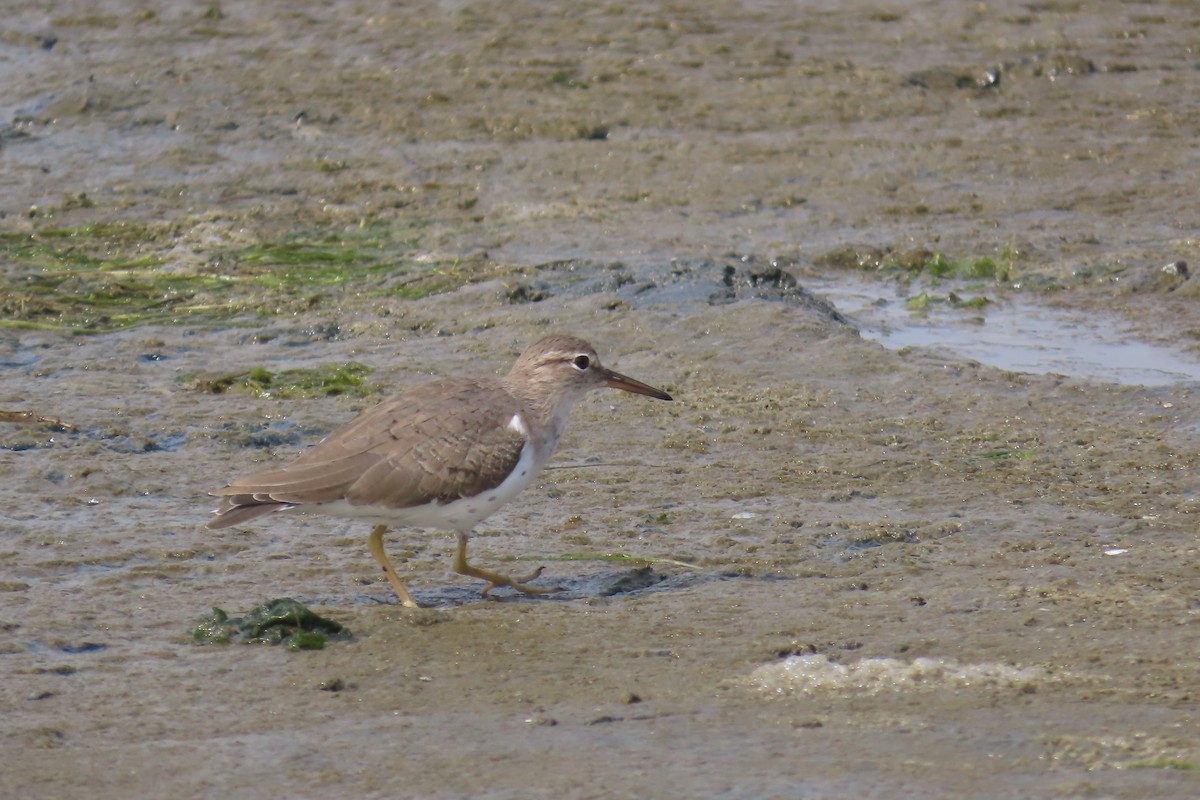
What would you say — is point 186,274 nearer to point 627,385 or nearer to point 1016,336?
point 627,385

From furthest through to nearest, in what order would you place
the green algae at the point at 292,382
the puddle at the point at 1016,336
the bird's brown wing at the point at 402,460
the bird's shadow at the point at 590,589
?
the puddle at the point at 1016,336 → the green algae at the point at 292,382 → the bird's shadow at the point at 590,589 → the bird's brown wing at the point at 402,460

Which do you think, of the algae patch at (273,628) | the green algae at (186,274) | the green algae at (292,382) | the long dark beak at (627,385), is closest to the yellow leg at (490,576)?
the algae patch at (273,628)

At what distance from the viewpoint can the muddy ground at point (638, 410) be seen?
5180mm

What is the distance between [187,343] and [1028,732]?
233 inches

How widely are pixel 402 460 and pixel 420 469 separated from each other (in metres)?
0.09

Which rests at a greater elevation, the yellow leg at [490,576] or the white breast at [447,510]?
the white breast at [447,510]

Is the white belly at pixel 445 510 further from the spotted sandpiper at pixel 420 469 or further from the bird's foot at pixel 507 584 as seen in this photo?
the bird's foot at pixel 507 584

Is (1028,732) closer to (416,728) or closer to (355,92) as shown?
(416,728)

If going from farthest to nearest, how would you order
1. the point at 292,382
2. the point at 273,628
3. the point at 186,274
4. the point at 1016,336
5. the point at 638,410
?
the point at 186,274, the point at 1016,336, the point at 292,382, the point at 638,410, the point at 273,628

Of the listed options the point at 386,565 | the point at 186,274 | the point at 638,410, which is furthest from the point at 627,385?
the point at 186,274

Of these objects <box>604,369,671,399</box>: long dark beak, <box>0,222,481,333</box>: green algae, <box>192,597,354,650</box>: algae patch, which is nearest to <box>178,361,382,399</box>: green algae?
<box>0,222,481,333</box>: green algae

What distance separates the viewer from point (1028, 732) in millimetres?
5070

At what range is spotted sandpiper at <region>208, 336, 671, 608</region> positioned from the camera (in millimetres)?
6289

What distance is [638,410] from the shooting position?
8.60 metres
